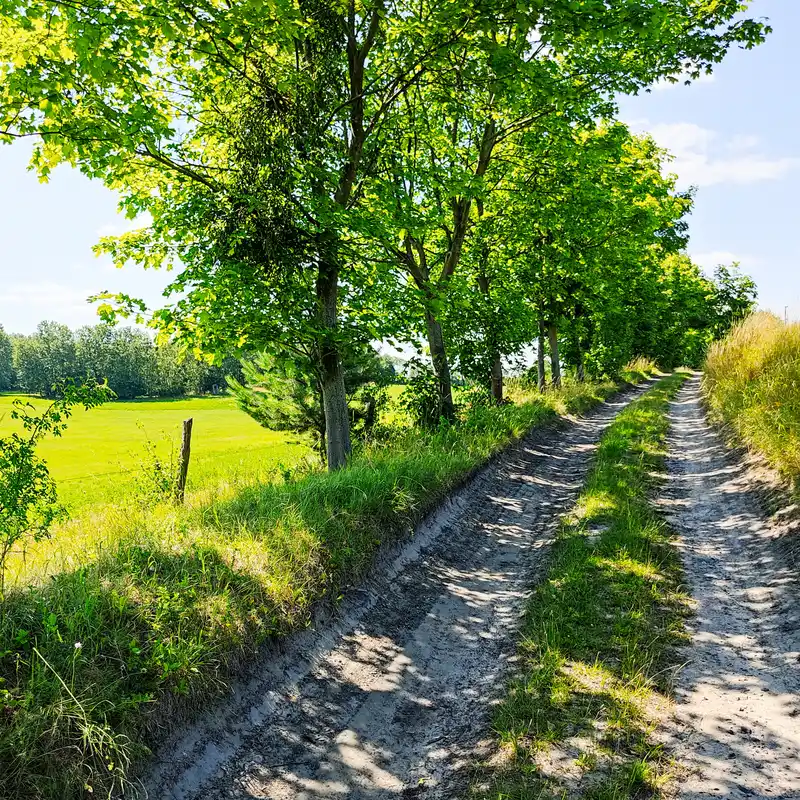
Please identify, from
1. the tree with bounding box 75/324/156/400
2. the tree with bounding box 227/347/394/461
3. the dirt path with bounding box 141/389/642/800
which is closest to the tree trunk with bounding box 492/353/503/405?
the tree with bounding box 227/347/394/461

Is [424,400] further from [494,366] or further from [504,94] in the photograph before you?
[504,94]

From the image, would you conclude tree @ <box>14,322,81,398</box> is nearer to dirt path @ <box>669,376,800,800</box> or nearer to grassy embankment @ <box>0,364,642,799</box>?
grassy embankment @ <box>0,364,642,799</box>

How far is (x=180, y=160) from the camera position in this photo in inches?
325

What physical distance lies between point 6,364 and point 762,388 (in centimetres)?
14146

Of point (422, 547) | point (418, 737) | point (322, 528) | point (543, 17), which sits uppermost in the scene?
point (543, 17)

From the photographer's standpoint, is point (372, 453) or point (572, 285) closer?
point (372, 453)

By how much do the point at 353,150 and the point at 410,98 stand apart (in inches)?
134

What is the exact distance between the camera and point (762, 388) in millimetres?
10352

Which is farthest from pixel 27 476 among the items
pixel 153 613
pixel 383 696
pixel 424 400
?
pixel 424 400

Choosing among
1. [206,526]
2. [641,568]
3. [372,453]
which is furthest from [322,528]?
[372,453]

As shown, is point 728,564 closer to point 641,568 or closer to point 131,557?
point 641,568

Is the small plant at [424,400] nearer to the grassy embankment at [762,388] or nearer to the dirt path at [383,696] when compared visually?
the dirt path at [383,696]

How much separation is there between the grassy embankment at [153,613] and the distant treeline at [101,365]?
8109 centimetres

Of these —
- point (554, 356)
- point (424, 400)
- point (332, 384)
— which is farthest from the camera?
point (554, 356)
